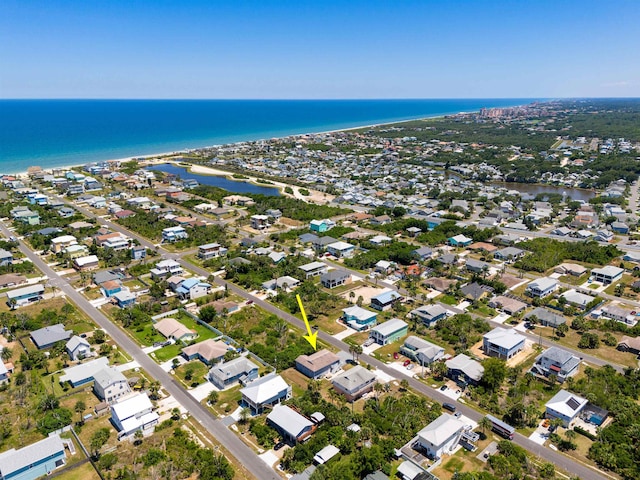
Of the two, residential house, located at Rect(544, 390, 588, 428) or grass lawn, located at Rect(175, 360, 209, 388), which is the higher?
grass lawn, located at Rect(175, 360, 209, 388)

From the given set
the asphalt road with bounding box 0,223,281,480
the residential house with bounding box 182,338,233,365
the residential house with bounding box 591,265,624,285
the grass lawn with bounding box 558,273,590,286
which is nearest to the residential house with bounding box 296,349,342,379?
the residential house with bounding box 182,338,233,365

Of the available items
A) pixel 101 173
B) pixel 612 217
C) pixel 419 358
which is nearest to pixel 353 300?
pixel 419 358

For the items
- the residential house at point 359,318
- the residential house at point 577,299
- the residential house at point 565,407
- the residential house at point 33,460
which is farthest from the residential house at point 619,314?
the residential house at point 33,460

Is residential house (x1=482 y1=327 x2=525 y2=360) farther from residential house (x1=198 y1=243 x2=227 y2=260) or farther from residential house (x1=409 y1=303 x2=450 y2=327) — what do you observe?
residential house (x1=198 y1=243 x2=227 y2=260)

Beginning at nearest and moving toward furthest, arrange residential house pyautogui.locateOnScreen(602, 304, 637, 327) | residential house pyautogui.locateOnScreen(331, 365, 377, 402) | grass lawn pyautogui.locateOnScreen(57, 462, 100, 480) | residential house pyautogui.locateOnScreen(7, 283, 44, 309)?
grass lawn pyautogui.locateOnScreen(57, 462, 100, 480)
residential house pyautogui.locateOnScreen(331, 365, 377, 402)
residential house pyautogui.locateOnScreen(602, 304, 637, 327)
residential house pyautogui.locateOnScreen(7, 283, 44, 309)

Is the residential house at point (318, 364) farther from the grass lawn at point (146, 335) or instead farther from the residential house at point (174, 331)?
the grass lawn at point (146, 335)

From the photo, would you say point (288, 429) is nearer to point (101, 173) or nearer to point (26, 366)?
point (26, 366)
